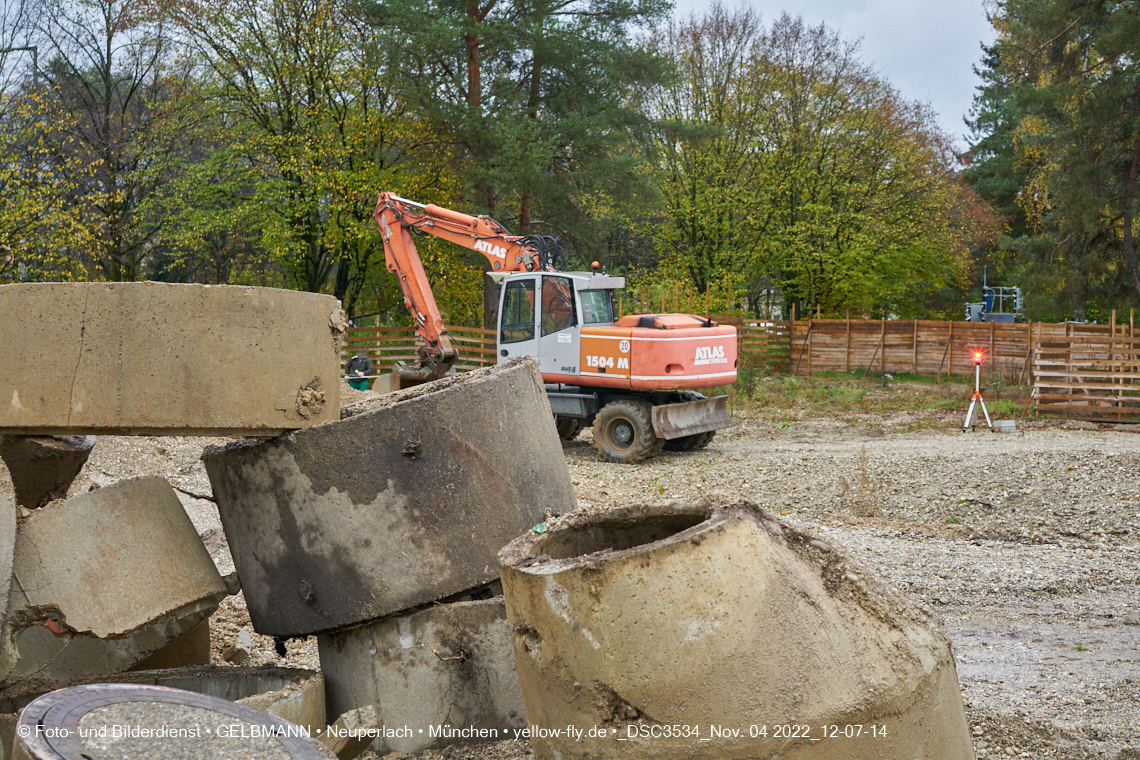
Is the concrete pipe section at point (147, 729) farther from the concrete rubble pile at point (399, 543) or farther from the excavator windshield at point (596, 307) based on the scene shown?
the excavator windshield at point (596, 307)

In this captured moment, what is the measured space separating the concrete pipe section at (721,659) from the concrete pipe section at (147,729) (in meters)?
0.75

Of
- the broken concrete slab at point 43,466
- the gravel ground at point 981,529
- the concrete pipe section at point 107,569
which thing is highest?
the broken concrete slab at point 43,466

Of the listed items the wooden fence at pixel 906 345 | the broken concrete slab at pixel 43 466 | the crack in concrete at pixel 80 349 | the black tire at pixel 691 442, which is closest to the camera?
the crack in concrete at pixel 80 349

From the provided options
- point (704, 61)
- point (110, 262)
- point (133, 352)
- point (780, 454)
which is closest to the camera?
point (133, 352)

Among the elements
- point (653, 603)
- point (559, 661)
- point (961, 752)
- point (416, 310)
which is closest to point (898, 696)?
point (961, 752)

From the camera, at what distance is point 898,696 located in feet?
7.79

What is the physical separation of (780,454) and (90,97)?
62.4ft

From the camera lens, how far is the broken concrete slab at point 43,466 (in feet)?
13.5

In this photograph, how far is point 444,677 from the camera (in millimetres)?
3508

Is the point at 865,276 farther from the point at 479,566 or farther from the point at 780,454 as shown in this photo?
the point at 479,566

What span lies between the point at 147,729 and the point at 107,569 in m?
1.06

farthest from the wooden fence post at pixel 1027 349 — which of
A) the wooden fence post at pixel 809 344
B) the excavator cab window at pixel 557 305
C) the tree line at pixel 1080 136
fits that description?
the excavator cab window at pixel 557 305

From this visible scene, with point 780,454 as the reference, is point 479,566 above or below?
above

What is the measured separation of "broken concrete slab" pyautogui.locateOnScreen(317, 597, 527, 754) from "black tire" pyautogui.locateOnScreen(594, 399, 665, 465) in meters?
8.78
